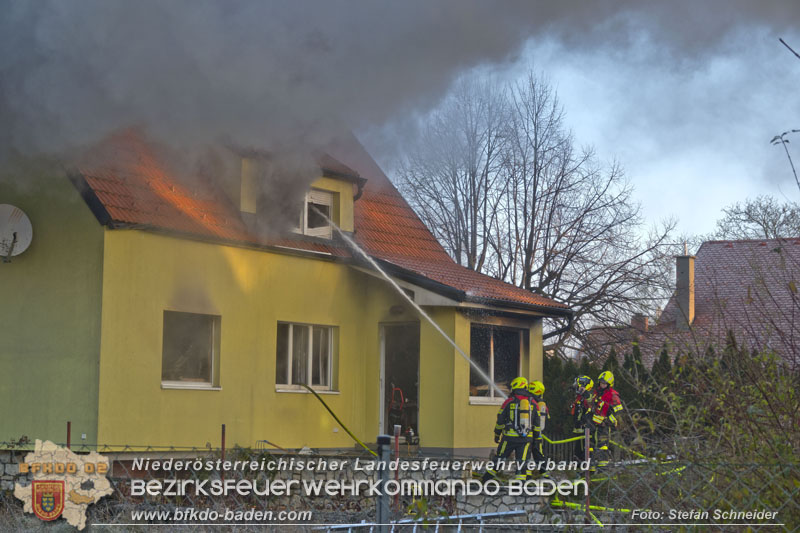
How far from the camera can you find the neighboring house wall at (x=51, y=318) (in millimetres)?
12922

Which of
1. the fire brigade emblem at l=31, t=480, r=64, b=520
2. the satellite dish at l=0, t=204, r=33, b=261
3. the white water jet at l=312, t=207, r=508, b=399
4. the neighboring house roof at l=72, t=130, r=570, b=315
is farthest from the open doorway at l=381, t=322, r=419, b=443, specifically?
the fire brigade emblem at l=31, t=480, r=64, b=520

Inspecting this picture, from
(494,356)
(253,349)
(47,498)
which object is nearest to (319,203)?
(253,349)

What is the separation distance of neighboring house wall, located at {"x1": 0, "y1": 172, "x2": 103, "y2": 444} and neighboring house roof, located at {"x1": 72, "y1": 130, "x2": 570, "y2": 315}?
1.80 ft

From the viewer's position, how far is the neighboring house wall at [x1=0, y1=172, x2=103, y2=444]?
42.4 feet

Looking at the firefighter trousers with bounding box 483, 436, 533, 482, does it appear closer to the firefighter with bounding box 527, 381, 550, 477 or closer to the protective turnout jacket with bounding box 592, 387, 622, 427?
the firefighter with bounding box 527, 381, 550, 477

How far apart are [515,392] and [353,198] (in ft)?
20.7

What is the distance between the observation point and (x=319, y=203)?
16.8 metres

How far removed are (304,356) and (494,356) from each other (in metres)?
3.57

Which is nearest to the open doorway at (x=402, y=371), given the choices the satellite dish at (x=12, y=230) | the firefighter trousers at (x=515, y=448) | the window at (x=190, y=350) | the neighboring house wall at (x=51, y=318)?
the window at (x=190, y=350)

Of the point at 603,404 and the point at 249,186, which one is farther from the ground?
the point at 249,186

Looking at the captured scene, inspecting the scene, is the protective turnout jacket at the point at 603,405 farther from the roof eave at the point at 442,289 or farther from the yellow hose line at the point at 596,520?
the yellow hose line at the point at 596,520

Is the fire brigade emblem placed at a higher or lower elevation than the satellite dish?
lower

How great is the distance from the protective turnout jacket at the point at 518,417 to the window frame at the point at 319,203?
5.52 metres

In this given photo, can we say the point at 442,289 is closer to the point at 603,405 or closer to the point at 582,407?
the point at 582,407
